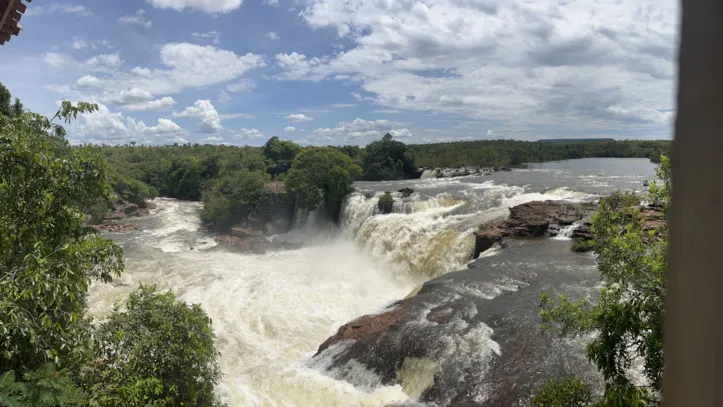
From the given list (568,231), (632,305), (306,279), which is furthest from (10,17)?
(568,231)

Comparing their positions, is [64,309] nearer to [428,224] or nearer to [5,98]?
[428,224]

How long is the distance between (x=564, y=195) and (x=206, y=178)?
3725 cm

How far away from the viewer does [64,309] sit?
5.29m

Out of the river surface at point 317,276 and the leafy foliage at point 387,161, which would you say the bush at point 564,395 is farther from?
the leafy foliage at point 387,161

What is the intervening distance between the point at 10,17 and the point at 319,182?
86.2ft

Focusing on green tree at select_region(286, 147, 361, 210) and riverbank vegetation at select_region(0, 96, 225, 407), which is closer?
riverbank vegetation at select_region(0, 96, 225, 407)

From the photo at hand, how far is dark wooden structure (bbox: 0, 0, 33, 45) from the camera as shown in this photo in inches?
193

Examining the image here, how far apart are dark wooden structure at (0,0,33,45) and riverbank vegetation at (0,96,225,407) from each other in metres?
0.97

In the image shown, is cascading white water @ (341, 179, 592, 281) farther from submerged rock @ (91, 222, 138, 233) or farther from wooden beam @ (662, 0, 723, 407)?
wooden beam @ (662, 0, 723, 407)

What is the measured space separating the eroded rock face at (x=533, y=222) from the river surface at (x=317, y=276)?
72 centimetres

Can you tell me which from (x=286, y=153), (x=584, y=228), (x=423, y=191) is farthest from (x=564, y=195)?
(x=286, y=153)

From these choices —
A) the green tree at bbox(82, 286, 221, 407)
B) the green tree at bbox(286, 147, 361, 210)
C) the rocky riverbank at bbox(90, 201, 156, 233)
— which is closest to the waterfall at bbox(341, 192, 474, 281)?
the green tree at bbox(286, 147, 361, 210)

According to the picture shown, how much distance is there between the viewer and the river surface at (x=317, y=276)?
10383 mm

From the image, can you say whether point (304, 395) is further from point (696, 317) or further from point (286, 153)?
point (286, 153)
